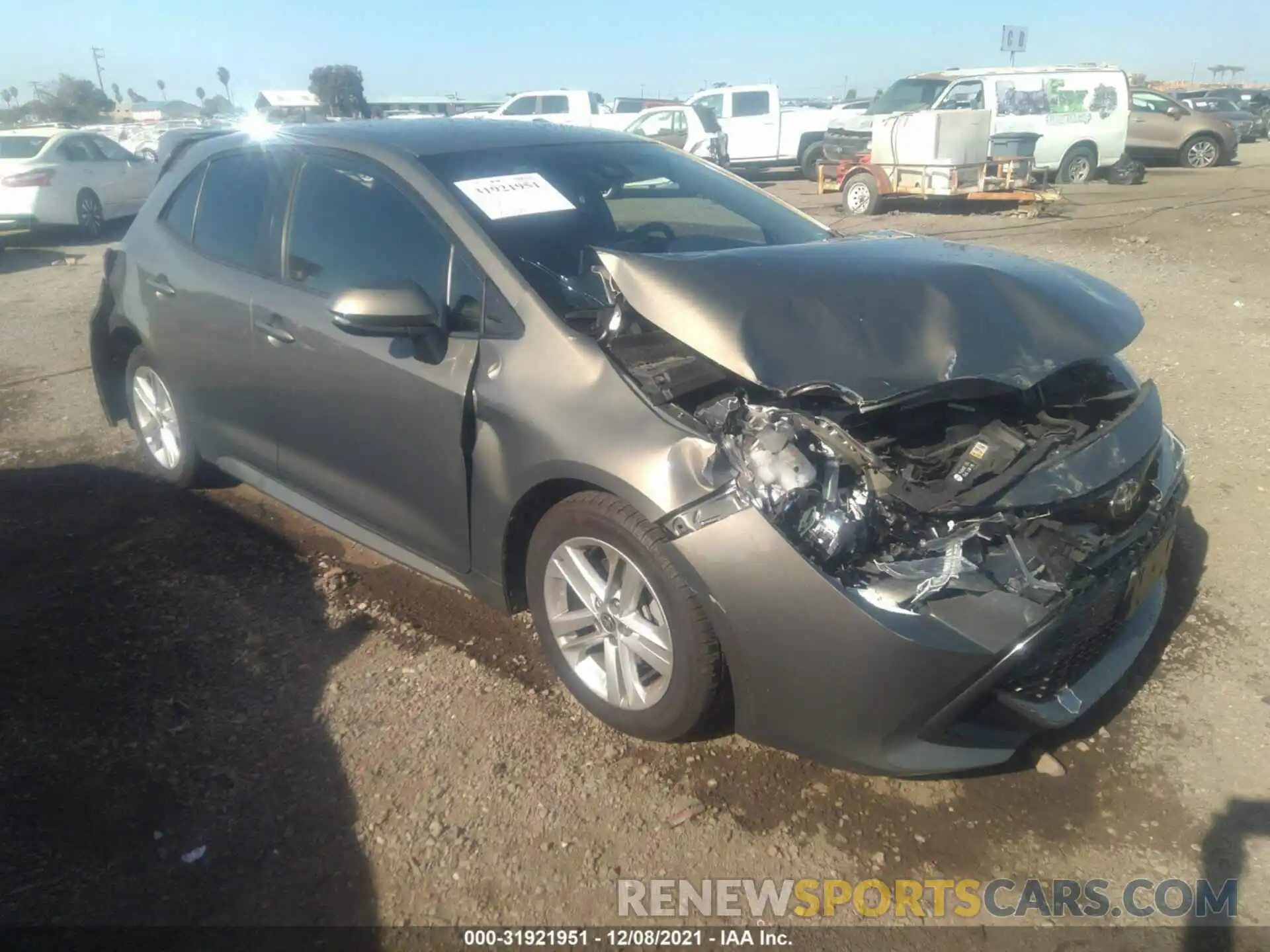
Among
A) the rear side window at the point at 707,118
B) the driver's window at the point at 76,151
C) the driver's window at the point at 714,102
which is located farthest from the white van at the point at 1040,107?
the driver's window at the point at 76,151

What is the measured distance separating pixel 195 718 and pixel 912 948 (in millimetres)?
2249

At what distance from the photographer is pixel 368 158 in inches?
131

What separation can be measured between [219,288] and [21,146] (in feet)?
44.3

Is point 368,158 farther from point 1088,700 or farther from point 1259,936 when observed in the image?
point 1259,936

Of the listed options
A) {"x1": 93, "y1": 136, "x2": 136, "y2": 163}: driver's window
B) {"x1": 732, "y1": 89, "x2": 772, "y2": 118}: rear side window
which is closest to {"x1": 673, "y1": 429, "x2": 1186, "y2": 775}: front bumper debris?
{"x1": 93, "y1": 136, "x2": 136, "y2": 163}: driver's window

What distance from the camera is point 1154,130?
20391 millimetres

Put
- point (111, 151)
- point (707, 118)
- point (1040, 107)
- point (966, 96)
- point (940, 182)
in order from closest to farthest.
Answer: point (940, 182) < point (111, 151) < point (966, 96) < point (1040, 107) < point (707, 118)

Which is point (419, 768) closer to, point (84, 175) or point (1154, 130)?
point (84, 175)

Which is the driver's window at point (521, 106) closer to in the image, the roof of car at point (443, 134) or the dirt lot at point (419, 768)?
the roof of car at point (443, 134)

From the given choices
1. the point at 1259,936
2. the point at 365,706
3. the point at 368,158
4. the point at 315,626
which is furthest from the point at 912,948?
the point at 368,158

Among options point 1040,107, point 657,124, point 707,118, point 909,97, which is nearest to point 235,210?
point 909,97

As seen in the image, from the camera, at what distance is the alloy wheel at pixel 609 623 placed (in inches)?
103

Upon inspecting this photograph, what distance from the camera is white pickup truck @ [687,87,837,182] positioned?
2081 cm

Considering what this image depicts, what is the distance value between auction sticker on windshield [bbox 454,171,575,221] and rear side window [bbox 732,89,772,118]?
763 inches
